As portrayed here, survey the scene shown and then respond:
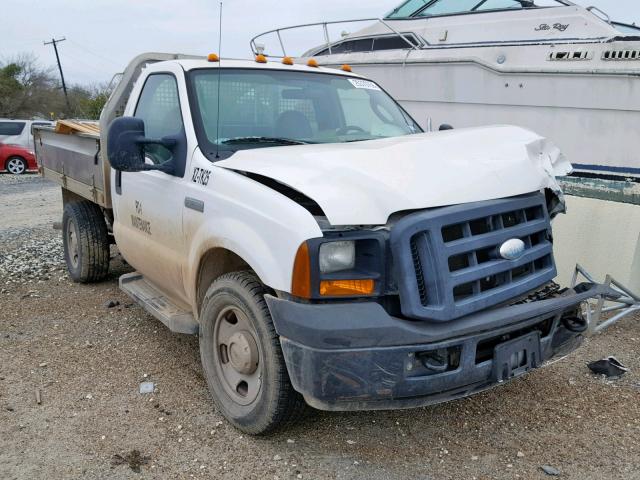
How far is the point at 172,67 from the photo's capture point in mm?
4293

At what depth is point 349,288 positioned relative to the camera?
2.81 meters

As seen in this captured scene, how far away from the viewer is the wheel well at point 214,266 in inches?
139

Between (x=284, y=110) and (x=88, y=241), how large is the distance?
110 inches

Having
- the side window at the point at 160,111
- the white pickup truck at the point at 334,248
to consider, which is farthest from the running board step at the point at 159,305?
the side window at the point at 160,111

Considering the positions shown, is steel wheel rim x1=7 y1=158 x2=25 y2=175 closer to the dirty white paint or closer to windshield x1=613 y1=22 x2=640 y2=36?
windshield x1=613 y1=22 x2=640 y2=36

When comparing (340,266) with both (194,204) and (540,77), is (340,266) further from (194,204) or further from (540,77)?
(540,77)

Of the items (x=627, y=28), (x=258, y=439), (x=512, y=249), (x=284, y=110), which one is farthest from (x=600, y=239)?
(x=627, y=28)

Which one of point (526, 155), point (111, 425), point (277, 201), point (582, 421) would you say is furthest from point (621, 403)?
point (111, 425)

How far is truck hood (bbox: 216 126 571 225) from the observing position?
2.81 metres

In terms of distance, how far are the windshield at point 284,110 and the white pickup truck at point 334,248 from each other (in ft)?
0.05

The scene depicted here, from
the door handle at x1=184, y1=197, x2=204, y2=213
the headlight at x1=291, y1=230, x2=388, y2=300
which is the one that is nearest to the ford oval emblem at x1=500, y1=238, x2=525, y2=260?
the headlight at x1=291, y1=230, x2=388, y2=300

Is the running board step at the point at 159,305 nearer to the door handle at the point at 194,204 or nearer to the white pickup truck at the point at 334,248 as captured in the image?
the white pickup truck at the point at 334,248

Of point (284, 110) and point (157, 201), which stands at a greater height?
point (284, 110)

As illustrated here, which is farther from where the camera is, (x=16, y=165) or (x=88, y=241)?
(x=16, y=165)
